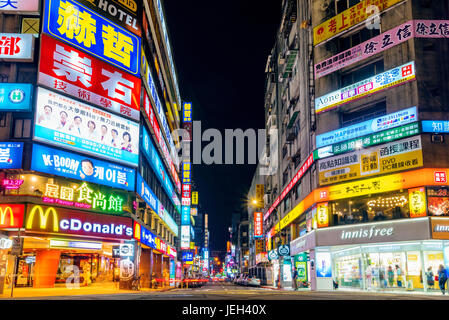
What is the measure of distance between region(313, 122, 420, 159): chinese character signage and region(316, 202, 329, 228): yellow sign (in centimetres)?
399

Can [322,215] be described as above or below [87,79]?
below

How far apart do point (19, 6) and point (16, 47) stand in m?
3.06

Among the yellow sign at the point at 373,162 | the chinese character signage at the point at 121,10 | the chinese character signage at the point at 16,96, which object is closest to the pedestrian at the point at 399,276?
the yellow sign at the point at 373,162

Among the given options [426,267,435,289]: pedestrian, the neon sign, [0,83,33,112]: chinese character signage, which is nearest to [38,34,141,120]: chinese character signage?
[0,83,33,112]: chinese character signage

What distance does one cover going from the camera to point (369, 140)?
1310 inches

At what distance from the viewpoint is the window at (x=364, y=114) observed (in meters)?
34.2

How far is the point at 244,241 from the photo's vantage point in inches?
6211

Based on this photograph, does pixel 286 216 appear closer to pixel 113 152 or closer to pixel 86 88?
pixel 113 152

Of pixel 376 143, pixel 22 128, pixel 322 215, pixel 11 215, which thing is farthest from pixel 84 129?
pixel 376 143

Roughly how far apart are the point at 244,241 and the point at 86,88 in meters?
130

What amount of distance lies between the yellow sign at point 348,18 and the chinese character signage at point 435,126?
383 inches

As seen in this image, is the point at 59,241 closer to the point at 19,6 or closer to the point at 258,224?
the point at 19,6

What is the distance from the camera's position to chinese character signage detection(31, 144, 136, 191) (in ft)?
97.5
